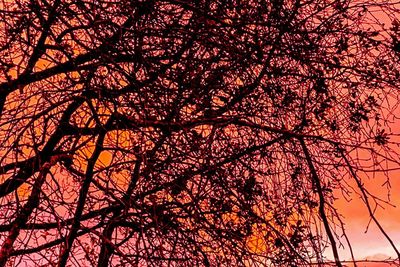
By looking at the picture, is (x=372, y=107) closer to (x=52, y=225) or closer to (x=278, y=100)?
(x=278, y=100)

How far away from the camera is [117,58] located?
5.22 m

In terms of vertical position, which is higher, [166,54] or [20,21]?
[20,21]

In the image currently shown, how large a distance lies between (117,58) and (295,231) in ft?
7.49

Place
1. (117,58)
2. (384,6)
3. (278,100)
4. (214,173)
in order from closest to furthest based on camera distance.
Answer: (214,173)
(117,58)
(278,100)
(384,6)

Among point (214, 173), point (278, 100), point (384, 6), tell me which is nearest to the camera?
point (214, 173)

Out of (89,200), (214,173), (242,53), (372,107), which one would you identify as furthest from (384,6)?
(89,200)

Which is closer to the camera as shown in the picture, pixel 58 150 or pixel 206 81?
pixel 206 81

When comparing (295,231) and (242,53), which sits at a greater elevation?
(242,53)

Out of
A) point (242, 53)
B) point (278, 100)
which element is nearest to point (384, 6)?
point (278, 100)

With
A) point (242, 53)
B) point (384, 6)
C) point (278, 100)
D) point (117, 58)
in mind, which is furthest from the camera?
point (384, 6)

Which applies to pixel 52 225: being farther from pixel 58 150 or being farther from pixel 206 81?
pixel 206 81

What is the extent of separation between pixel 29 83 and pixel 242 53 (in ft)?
8.56

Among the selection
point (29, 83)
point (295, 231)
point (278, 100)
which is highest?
point (29, 83)

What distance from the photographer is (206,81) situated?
492cm
